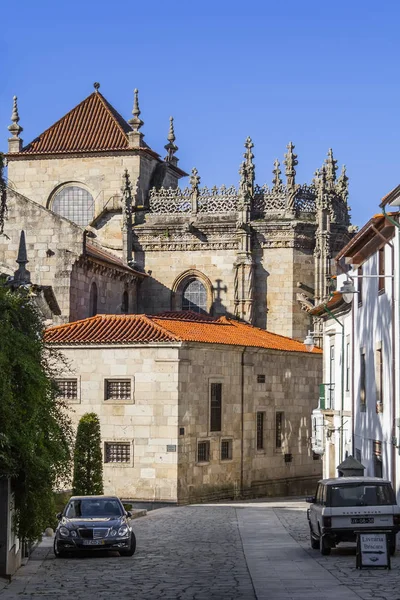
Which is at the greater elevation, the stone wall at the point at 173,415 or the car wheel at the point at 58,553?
the stone wall at the point at 173,415

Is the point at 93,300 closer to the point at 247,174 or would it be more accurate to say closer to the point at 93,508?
the point at 247,174

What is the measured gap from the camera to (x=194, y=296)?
61.2m

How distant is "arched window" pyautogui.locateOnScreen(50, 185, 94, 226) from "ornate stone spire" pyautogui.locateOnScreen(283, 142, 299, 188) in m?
11.0

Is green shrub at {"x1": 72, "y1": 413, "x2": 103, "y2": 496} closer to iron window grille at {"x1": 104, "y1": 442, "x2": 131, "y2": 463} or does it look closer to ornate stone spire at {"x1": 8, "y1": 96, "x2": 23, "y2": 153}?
iron window grille at {"x1": 104, "y1": 442, "x2": 131, "y2": 463}

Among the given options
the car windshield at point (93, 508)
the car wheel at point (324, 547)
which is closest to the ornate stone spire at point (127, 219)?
the car windshield at point (93, 508)

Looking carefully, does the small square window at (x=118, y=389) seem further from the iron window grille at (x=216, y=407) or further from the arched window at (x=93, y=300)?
the arched window at (x=93, y=300)

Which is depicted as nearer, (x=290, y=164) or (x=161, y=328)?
(x=161, y=328)

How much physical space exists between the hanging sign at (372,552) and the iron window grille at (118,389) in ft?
78.8

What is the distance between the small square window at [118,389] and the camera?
148ft

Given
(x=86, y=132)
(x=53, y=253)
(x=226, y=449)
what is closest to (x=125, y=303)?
(x=53, y=253)

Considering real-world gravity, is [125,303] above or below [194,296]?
below

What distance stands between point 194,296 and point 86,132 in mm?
11475

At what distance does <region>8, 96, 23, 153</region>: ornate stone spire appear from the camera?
6625 centimetres

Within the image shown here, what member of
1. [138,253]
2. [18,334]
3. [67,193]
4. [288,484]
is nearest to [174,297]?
[138,253]
